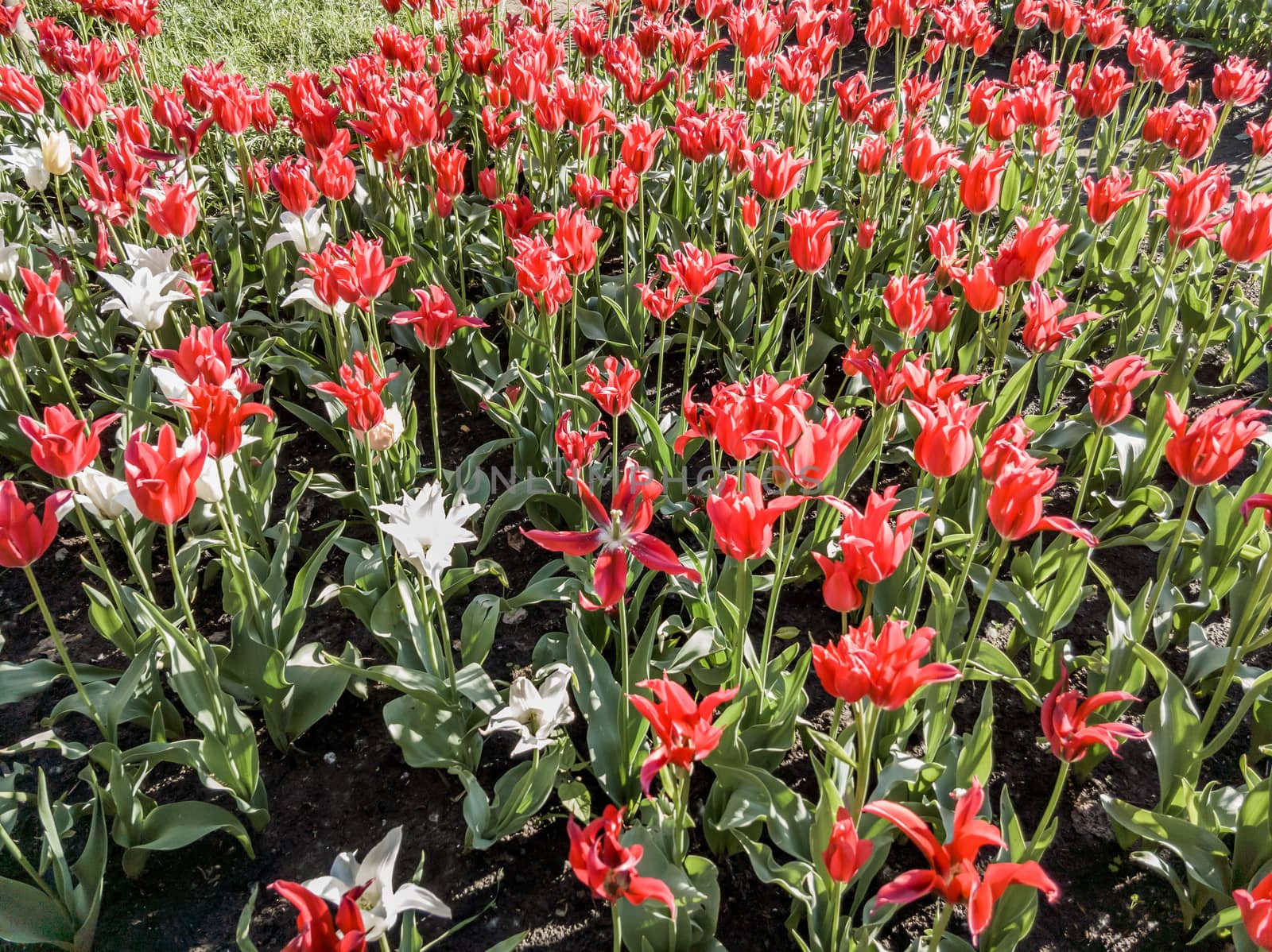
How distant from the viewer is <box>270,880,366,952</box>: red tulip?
41.5 inches

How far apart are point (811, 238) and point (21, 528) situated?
1.83 metres

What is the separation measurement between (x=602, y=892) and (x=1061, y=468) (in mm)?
2490

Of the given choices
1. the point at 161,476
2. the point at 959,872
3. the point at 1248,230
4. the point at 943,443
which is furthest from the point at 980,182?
the point at 161,476

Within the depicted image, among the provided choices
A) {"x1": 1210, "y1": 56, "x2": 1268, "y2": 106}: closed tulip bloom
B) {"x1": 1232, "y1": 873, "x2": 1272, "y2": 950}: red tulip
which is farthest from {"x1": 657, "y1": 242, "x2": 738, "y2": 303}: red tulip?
{"x1": 1210, "y1": 56, "x2": 1268, "y2": 106}: closed tulip bloom

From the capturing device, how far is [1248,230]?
2.36 m

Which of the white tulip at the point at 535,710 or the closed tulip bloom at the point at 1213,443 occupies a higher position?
the closed tulip bloom at the point at 1213,443

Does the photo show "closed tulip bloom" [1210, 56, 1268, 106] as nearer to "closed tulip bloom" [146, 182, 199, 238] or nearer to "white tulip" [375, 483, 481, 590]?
"white tulip" [375, 483, 481, 590]

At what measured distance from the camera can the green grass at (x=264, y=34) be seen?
22.4 feet

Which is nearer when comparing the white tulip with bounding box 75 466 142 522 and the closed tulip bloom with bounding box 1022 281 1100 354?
the white tulip with bounding box 75 466 142 522

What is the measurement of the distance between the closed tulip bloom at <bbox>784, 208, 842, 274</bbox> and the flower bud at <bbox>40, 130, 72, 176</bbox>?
2.33 m

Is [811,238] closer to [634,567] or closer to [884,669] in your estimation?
[634,567]

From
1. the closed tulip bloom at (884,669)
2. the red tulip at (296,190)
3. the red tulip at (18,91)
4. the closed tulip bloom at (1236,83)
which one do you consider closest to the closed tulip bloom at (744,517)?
the closed tulip bloom at (884,669)

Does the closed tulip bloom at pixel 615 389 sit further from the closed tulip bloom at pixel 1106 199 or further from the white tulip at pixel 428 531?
the closed tulip bloom at pixel 1106 199

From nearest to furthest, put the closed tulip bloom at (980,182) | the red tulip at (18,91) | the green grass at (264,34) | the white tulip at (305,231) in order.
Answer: the closed tulip bloom at (980,182) < the white tulip at (305,231) < the red tulip at (18,91) < the green grass at (264,34)
